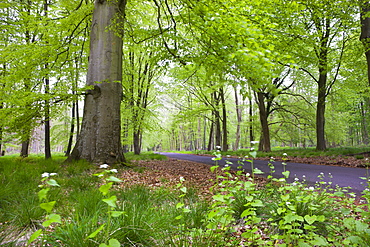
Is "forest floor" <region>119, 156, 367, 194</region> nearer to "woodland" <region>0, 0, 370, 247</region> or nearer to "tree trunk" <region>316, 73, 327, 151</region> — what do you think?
"woodland" <region>0, 0, 370, 247</region>

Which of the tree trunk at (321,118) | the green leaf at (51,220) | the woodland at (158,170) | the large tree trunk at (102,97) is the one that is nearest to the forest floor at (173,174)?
the woodland at (158,170)

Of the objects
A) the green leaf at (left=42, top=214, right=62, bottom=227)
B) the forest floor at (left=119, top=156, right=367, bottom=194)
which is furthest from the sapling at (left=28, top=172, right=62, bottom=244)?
the forest floor at (left=119, top=156, right=367, bottom=194)

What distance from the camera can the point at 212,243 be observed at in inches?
63.9

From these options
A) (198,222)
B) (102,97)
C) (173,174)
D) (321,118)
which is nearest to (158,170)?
(173,174)

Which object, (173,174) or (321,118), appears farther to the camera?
(321,118)

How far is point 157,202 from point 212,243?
1.39 metres

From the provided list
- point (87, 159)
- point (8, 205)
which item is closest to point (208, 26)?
point (8, 205)

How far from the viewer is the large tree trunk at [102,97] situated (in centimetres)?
551

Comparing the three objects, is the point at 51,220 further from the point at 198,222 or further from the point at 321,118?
the point at 321,118

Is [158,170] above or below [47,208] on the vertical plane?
below

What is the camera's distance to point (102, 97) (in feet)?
18.6

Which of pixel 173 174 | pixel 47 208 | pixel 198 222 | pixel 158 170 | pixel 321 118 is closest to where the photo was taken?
pixel 47 208

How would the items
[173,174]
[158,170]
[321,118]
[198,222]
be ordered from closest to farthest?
[198,222], [173,174], [158,170], [321,118]

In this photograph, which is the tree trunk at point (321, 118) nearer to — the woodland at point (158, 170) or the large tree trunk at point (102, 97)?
the woodland at point (158, 170)
